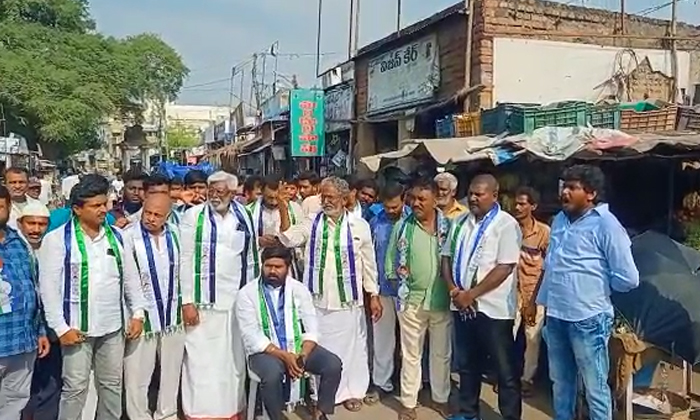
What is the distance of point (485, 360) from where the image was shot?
5.04m

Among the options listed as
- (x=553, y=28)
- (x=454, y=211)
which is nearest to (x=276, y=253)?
(x=454, y=211)

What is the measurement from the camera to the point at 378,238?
5887mm

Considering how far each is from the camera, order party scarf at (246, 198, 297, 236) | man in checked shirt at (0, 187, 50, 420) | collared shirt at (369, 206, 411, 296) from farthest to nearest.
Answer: party scarf at (246, 198, 297, 236) < collared shirt at (369, 206, 411, 296) < man in checked shirt at (0, 187, 50, 420)

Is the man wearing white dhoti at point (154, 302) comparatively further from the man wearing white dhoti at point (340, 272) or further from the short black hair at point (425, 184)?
the short black hair at point (425, 184)

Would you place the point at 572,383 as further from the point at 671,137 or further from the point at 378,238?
the point at 671,137

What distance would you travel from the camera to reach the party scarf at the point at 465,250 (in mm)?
4793

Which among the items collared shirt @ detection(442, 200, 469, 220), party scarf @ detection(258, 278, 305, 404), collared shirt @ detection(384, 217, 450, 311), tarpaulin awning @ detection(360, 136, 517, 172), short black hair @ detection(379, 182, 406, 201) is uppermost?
tarpaulin awning @ detection(360, 136, 517, 172)

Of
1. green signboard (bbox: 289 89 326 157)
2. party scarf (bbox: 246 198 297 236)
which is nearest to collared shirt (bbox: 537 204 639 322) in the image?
party scarf (bbox: 246 198 297 236)

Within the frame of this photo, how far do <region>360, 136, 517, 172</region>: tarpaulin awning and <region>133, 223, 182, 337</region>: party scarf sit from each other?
3.71m

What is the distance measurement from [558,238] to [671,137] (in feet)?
12.1

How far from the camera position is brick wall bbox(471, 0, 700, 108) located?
10984mm

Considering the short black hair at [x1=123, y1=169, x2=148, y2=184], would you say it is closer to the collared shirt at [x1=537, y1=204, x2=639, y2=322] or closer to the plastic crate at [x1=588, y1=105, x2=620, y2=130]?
the collared shirt at [x1=537, y1=204, x2=639, y2=322]

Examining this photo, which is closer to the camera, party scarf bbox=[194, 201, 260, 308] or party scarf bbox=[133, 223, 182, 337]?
party scarf bbox=[133, 223, 182, 337]

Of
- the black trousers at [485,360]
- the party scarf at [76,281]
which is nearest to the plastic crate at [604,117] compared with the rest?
the black trousers at [485,360]
